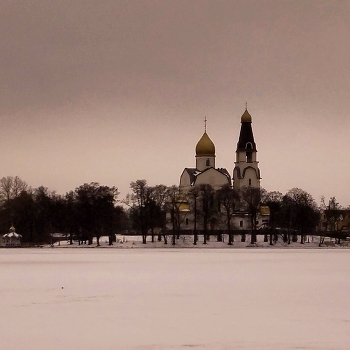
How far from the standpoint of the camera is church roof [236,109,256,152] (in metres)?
136

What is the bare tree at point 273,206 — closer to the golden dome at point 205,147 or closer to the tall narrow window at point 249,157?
the tall narrow window at point 249,157

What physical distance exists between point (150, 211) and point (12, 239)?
1773 centimetres

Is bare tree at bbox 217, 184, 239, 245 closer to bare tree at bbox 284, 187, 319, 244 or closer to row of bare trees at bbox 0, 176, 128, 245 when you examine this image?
bare tree at bbox 284, 187, 319, 244

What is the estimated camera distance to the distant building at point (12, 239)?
335 ft

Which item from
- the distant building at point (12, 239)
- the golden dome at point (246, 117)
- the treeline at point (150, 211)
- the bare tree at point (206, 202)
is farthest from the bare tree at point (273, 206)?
the distant building at point (12, 239)

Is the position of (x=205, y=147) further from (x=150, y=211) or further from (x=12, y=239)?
(x=12, y=239)

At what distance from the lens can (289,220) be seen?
110688 millimetres

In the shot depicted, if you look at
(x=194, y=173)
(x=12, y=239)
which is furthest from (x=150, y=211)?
(x=194, y=173)

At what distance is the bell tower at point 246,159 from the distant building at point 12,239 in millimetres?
43620
